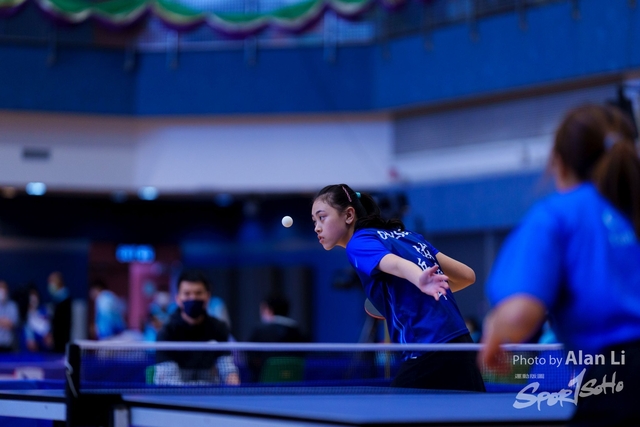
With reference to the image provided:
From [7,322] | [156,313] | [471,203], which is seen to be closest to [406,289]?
[7,322]

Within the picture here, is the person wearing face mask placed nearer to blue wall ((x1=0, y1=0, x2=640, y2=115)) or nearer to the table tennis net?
the table tennis net

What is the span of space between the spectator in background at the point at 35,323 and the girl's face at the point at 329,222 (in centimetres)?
1046

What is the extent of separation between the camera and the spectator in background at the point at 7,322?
1213cm

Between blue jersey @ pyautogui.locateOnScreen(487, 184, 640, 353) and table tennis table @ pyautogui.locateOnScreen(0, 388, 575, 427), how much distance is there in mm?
523

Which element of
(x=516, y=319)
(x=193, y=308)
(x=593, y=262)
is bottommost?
(x=516, y=319)

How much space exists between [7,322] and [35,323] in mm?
1477

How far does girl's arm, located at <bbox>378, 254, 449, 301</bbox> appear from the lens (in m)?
3.04

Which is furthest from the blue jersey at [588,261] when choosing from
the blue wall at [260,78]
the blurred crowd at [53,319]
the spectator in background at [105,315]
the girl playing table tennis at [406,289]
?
the spectator in background at [105,315]

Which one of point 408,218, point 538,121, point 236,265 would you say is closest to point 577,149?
point 538,121

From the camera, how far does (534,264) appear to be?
200 centimetres

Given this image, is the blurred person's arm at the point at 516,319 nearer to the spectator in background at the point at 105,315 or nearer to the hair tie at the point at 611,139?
the hair tie at the point at 611,139

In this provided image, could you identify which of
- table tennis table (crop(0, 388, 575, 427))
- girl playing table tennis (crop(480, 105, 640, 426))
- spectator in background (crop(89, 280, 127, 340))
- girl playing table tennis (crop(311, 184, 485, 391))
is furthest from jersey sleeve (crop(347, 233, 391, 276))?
spectator in background (crop(89, 280, 127, 340))

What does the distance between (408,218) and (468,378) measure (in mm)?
10637

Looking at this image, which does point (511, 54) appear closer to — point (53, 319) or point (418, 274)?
point (53, 319)
